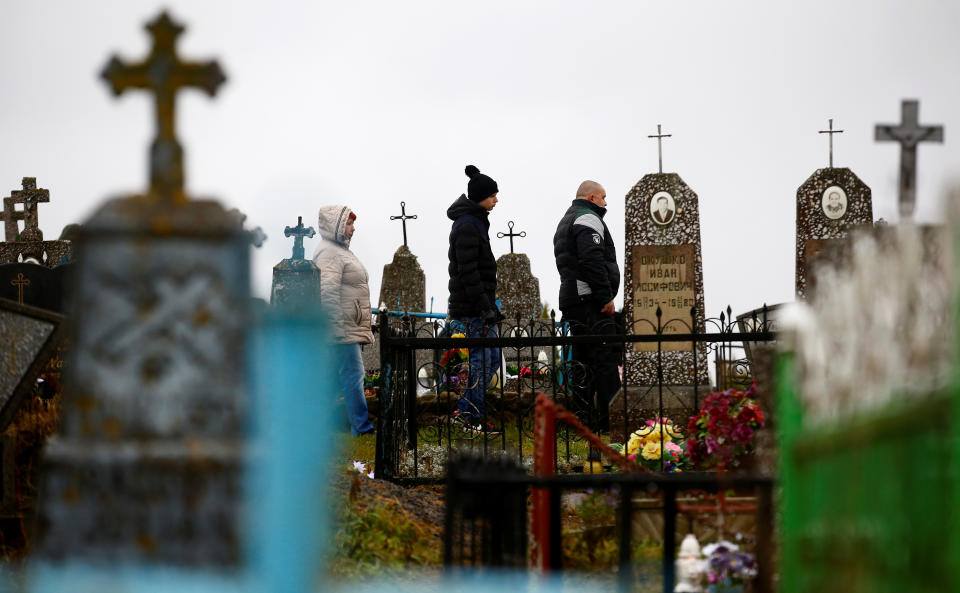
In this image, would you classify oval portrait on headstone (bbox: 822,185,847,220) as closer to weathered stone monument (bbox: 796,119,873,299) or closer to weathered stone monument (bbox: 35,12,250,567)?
weathered stone monument (bbox: 796,119,873,299)

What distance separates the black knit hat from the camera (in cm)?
992

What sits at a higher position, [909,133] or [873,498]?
[909,133]

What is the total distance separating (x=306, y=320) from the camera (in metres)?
2.07

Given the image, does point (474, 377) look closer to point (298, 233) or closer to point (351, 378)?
point (351, 378)

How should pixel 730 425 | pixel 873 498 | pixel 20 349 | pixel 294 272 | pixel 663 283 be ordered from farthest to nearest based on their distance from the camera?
pixel 294 272
pixel 663 283
pixel 730 425
pixel 20 349
pixel 873 498

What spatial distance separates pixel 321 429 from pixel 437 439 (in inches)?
309

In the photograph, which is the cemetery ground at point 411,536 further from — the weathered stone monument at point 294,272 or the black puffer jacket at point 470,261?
the weathered stone monument at point 294,272

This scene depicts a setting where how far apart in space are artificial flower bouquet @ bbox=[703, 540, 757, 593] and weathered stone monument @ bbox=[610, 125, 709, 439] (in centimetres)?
636

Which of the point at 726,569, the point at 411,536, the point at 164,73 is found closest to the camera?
the point at 164,73

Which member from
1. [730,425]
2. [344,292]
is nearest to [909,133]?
[730,425]

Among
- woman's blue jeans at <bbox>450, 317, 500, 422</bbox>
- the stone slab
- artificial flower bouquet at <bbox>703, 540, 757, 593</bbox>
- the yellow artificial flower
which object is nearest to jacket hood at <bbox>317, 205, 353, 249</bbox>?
woman's blue jeans at <bbox>450, 317, 500, 422</bbox>

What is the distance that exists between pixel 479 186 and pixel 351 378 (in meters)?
1.86


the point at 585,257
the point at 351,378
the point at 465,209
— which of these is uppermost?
the point at 465,209

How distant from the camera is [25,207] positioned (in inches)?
664
